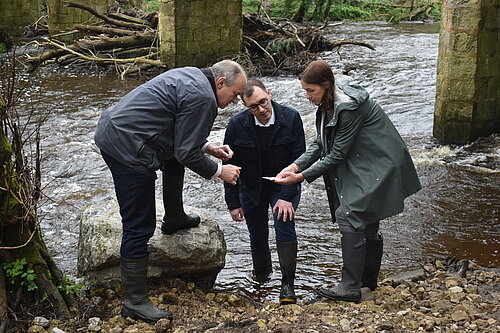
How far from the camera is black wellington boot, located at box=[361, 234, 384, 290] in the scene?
509 centimetres

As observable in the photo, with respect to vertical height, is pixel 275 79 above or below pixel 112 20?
below

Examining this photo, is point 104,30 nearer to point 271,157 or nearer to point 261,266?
point 261,266

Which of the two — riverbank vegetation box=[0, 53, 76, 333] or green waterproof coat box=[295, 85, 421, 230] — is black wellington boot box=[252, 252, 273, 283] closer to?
green waterproof coat box=[295, 85, 421, 230]

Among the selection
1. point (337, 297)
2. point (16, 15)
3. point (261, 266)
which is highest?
point (16, 15)

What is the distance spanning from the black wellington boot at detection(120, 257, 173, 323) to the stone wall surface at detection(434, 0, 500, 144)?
22.9 feet

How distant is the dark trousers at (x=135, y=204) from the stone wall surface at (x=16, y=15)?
889 inches

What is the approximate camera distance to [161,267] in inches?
205

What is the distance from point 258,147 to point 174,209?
0.83 metres

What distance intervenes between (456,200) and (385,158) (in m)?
3.80

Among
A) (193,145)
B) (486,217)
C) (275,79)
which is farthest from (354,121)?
(275,79)

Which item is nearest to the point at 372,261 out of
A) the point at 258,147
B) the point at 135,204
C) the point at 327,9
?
the point at 258,147

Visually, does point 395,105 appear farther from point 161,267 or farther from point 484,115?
point 161,267

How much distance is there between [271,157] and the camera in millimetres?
5207

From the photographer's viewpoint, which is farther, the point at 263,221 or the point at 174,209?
the point at 263,221
